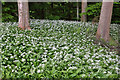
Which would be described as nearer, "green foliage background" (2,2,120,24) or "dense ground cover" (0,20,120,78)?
"dense ground cover" (0,20,120,78)

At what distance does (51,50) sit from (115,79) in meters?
2.34

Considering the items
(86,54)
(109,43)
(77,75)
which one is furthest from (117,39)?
(77,75)

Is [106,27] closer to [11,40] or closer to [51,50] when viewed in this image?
[51,50]

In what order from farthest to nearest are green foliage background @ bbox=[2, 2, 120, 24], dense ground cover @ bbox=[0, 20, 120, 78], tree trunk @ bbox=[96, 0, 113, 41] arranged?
green foliage background @ bbox=[2, 2, 120, 24]
tree trunk @ bbox=[96, 0, 113, 41]
dense ground cover @ bbox=[0, 20, 120, 78]

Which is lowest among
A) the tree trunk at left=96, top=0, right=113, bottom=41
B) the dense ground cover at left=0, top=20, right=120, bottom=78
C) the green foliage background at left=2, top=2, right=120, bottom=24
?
the dense ground cover at left=0, top=20, right=120, bottom=78

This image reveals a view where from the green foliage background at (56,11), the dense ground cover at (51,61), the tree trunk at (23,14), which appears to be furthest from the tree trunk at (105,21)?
the green foliage background at (56,11)

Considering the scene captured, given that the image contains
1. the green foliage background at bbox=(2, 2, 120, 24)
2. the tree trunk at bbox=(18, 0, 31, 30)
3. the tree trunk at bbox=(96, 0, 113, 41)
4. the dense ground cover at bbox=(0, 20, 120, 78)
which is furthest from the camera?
the green foliage background at bbox=(2, 2, 120, 24)

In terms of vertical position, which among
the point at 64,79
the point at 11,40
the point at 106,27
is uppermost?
the point at 106,27

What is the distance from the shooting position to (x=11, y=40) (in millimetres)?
5492

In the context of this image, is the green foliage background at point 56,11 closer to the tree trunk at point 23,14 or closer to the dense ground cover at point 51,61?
the tree trunk at point 23,14

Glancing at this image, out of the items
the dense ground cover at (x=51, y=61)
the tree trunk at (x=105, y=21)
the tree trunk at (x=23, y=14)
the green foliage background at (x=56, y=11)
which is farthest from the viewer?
the green foliage background at (x=56, y=11)

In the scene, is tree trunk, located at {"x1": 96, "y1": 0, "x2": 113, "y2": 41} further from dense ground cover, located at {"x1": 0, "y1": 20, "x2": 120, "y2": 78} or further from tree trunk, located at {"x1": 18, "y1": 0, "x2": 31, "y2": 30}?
tree trunk, located at {"x1": 18, "y1": 0, "x2": 31, "y2": 30}

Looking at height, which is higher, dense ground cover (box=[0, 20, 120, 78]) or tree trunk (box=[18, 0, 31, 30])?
tree trunk (box=[18, 0, 31, 30])

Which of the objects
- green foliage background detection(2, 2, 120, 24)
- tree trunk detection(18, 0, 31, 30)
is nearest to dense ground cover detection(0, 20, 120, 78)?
tree trunk detection(18, 0, 31, 30)
